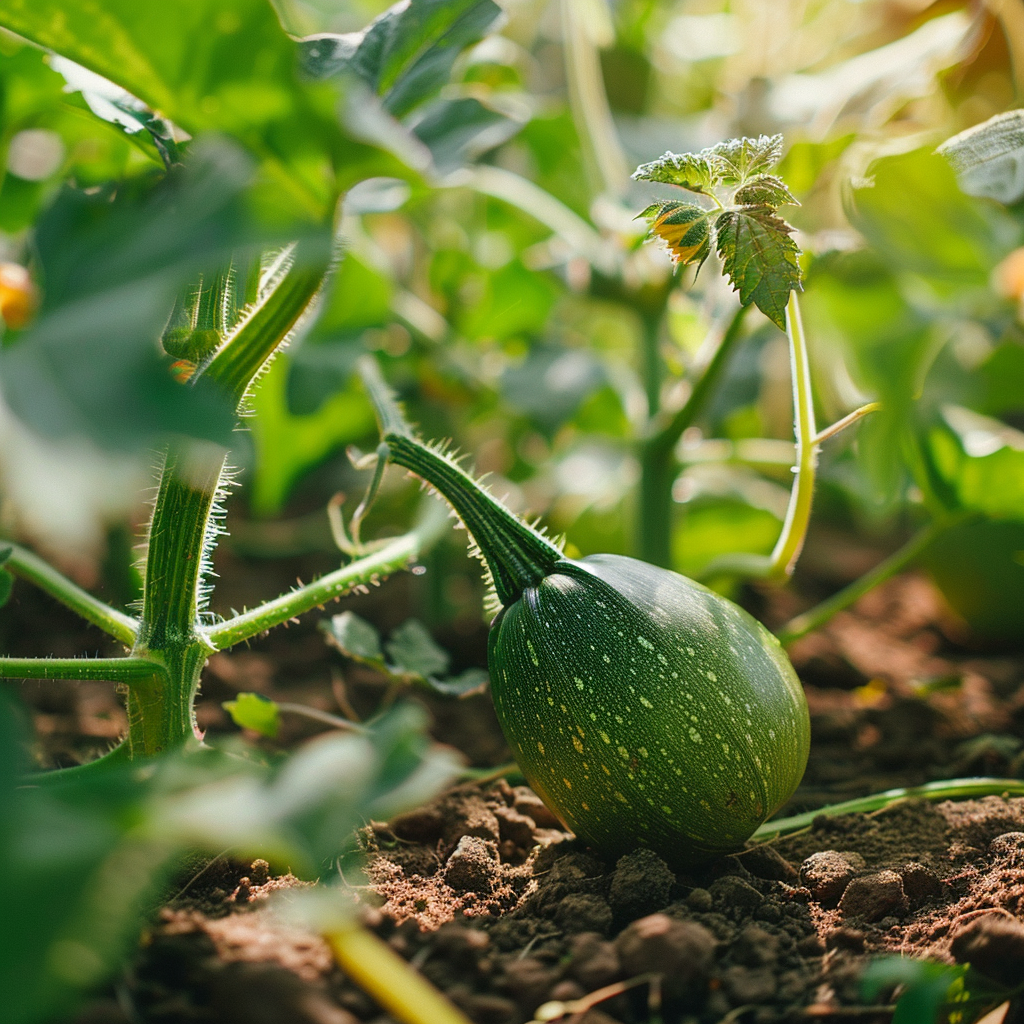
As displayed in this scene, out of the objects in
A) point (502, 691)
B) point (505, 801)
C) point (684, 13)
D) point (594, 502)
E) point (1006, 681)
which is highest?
point (684, 13)

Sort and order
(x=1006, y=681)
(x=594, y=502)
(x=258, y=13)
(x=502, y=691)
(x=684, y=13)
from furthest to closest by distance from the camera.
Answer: (x=684, y=13)
(x=594, y=502)
(x=1006, y=681)
(x=502, y=691)
(x=258, y=13)

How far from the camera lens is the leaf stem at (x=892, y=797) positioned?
101 cm

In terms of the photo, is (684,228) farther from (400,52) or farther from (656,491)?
(656,491)

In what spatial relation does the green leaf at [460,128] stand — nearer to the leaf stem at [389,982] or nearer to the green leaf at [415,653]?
the green leaf at [415,653]

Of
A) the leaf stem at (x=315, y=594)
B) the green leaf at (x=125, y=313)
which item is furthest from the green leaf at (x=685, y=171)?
the leaf stem at (x=315, y=594)

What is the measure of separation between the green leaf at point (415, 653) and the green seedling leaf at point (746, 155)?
64 centimetres

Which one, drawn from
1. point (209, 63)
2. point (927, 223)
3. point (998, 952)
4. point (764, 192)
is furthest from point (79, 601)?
point (927, 223)

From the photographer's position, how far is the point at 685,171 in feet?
2.70

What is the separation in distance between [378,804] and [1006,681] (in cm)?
136

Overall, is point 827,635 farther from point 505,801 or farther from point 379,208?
point 379,208

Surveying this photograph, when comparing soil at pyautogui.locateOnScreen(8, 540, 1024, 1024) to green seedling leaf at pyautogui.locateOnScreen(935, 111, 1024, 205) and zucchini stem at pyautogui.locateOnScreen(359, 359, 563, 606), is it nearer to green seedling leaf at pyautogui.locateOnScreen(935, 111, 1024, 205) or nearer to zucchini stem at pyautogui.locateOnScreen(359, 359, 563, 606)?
zucchini stem at pyautogui.locateOnScreen(359, 359, 563, 606)

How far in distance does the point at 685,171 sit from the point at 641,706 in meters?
0.49

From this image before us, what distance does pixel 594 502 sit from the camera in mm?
1676

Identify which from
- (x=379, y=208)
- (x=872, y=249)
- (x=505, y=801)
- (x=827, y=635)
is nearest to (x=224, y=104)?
(x=379, y=208)
